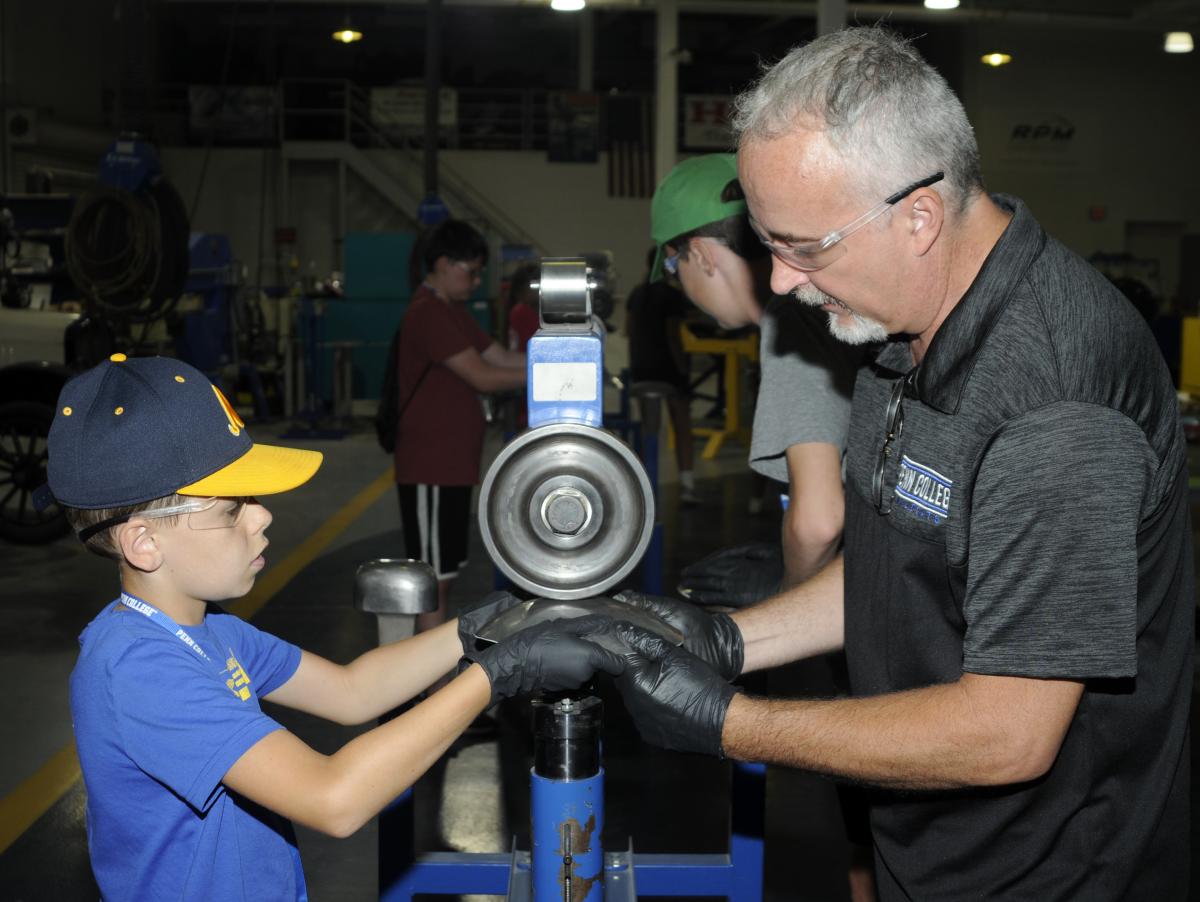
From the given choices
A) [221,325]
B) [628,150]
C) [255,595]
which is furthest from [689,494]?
[628,150]

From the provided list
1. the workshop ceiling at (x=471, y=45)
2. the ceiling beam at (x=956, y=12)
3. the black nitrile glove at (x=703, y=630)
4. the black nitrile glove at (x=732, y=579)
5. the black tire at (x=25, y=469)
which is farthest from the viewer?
the workshop ceiling at (x=471, y=45)

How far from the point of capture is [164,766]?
4.80 feet

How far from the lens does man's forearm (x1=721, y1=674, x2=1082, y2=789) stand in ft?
4.49

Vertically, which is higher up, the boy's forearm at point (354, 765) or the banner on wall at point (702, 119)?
the banner on wall at point (702, 119)

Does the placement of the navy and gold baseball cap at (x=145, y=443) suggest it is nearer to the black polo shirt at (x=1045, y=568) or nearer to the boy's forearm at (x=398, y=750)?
the boy's forearm at (x=398, y=750)

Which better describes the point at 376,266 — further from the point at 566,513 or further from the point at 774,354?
the point at 566,513

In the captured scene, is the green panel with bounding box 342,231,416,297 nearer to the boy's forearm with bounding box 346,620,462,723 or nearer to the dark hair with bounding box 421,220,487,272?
the dark hair with bounding box 421,220,487,272

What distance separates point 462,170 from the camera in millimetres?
19719

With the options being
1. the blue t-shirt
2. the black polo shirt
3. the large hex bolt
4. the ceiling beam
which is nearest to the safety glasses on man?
the black polo shirt

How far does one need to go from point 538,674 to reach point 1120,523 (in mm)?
673

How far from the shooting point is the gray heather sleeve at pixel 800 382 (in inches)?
89.9

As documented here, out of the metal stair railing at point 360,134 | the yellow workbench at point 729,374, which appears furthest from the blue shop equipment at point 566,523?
the metal stair railing at point 360,134

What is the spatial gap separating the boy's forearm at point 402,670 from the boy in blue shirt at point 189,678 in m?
0.26

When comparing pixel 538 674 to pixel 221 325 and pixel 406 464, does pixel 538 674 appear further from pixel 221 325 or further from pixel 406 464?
pixel 221 325
